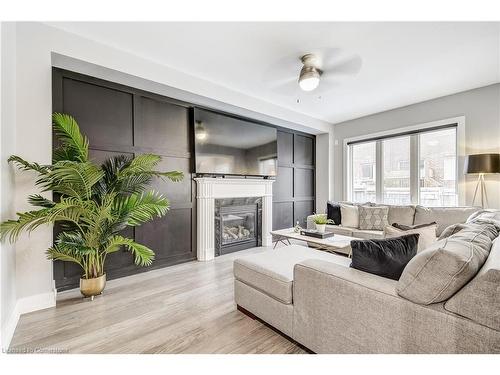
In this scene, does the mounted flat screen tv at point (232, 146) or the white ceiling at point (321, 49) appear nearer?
the white ceiling at point (321, 49)

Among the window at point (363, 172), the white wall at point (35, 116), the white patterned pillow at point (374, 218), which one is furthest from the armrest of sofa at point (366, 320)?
the window at point (363, 172)

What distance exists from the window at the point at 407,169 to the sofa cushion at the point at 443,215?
0.59 metres

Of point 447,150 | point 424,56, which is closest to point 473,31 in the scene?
point 424,56

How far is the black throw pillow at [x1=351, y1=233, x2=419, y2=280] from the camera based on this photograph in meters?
1.36

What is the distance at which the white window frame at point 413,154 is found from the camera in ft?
12.5

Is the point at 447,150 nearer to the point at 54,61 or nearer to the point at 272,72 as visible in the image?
the point at 272,72

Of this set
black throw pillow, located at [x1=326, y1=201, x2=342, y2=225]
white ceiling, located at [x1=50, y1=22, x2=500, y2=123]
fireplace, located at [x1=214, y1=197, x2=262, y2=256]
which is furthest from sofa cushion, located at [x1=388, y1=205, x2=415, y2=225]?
fireplace, located at [x1=214, y1=197, x2=262, y2=256]

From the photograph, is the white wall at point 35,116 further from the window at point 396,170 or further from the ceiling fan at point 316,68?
the window at point 396,170

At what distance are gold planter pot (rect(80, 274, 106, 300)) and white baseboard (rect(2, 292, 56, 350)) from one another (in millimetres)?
229

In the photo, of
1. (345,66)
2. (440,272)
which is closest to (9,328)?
(440,272)

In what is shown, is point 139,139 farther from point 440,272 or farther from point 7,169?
point 440,272

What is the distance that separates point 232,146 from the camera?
401 cm

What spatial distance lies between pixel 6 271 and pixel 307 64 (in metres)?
3.27
